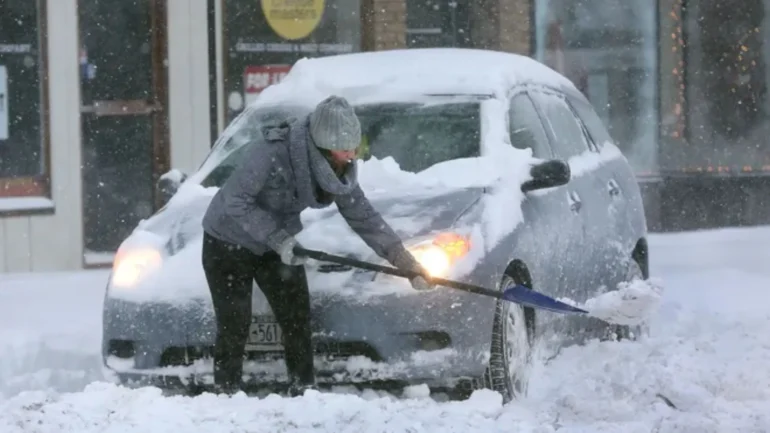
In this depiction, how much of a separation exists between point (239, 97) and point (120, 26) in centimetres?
124

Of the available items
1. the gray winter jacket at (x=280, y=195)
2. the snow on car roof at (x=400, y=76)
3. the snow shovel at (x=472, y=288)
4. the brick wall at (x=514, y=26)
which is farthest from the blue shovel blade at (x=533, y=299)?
the brick wall at (x=514, y=26)

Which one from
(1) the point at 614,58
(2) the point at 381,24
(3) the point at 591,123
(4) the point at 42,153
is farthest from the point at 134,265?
(1) the point at 614,58

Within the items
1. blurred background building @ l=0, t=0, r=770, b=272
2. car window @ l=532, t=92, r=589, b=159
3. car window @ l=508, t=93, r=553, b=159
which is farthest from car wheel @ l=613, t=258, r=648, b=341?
blurred background building @ l=0, t=0, r=770, b=272

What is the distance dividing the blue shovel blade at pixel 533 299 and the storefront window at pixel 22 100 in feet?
23.1

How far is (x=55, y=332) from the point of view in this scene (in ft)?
29.9

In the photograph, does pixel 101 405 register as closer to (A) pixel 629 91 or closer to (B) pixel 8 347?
(B) pixel 8 347

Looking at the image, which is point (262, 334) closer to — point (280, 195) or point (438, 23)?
point (280, 195)

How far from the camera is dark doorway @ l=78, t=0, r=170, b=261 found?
1274 centimetres

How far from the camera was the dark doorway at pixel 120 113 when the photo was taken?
12742 mm

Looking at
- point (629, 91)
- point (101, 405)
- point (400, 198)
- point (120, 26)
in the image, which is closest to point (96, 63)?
point (120, 26)

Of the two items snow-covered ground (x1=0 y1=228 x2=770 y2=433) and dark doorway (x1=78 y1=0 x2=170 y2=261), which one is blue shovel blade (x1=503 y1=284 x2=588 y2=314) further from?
dark doorway (x1=78 y1=0 x2=170 y2=261)

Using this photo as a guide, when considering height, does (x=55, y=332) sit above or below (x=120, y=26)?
below

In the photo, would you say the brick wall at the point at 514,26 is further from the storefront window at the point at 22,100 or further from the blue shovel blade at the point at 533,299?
the blue shovel blade at the point at 533,299

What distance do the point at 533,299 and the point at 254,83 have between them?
7367mm
